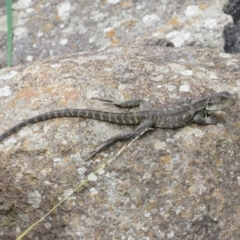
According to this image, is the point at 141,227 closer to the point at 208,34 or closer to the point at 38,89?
the point at 38,89

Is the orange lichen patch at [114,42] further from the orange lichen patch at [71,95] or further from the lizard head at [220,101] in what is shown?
the lizard head at [220,101]

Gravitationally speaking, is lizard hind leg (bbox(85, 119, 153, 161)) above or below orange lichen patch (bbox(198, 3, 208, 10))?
above

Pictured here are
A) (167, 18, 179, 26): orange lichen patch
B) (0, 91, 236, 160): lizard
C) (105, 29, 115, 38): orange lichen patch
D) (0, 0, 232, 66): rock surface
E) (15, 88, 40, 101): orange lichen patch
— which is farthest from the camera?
(105, 29, 115, 38): orange lichen patch

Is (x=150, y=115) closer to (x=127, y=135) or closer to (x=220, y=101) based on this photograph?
(x=127, y=135)

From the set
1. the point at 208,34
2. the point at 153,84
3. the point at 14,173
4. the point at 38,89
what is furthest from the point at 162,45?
the point at 14,173

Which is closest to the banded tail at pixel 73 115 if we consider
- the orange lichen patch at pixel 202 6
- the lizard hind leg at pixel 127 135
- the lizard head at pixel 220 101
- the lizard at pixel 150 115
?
the lizard at pixel 150 115

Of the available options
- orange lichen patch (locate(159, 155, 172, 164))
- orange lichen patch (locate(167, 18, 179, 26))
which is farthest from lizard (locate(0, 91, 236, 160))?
orange lichen patch (locate(167, 18, 179, 26))

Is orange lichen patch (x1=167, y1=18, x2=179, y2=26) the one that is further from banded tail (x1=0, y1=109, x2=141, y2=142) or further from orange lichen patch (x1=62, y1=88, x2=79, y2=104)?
banded tail (x1=0, y1=109, x2=141, y2=142)

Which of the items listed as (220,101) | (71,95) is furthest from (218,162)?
(71,95)
